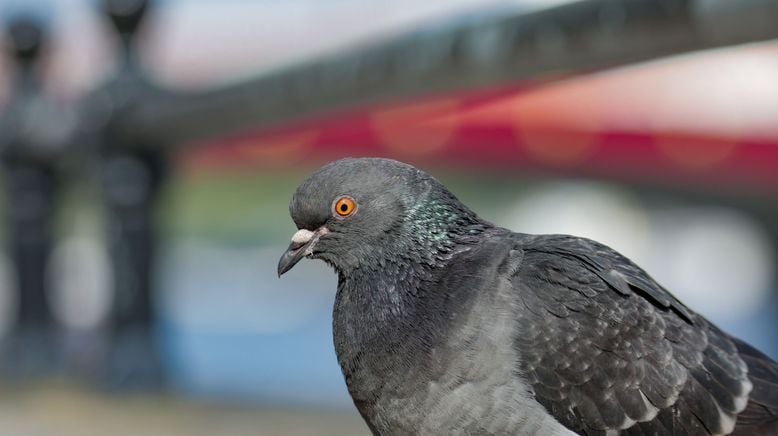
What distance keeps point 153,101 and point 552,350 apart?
405cm

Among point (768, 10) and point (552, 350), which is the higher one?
point (768, 10)

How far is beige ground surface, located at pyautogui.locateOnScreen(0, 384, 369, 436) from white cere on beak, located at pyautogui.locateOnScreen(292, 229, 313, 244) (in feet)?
6.16

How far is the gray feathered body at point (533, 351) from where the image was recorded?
117 inches

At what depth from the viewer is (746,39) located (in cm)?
306

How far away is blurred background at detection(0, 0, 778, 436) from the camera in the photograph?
4320 mm

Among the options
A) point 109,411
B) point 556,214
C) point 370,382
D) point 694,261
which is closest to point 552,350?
point 370,382

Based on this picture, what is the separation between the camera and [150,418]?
552 cm

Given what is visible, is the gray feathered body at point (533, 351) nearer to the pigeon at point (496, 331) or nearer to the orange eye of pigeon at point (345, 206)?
the pigeon at point (496, 331)

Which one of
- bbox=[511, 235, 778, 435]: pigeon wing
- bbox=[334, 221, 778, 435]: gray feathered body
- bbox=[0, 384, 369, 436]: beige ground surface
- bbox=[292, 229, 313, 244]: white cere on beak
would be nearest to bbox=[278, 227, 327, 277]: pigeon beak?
bbox=[292, 229, 313, 244]: white cere on beak

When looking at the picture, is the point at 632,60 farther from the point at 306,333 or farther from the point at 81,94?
the point at 306,333

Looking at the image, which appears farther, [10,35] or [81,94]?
[10,35]

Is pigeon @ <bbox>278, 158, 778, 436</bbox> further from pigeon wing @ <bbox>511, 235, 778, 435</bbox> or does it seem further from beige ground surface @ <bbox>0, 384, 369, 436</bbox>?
beige ground surface @ <bbox>0, 384, 369, 436</bbox>

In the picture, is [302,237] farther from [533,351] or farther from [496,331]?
[533,351]

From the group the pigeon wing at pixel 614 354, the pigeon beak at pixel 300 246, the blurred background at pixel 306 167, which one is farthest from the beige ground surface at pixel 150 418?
the pigeon wing at pixel 614 354
